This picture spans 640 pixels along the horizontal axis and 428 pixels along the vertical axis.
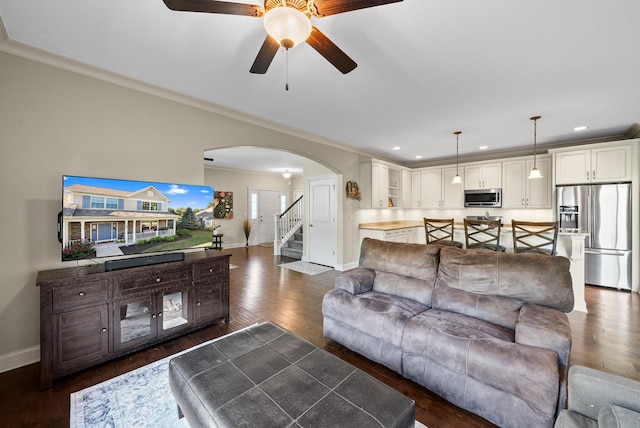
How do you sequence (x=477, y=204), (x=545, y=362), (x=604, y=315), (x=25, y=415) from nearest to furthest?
(x=545, y=362), (x=25, y=415), (x=604, y=315), (x=477, y=204)

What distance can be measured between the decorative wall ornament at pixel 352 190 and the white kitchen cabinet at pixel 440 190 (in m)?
2.29

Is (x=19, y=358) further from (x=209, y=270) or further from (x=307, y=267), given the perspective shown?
(x=307, y=267)

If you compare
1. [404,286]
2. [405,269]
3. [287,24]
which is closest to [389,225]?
[405,269]

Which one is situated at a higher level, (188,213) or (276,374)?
(188,213)

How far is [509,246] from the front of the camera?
4.07 meters

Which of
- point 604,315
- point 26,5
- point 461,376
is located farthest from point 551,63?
point 26,5

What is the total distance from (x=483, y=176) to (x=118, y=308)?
703cm

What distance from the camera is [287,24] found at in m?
1.36

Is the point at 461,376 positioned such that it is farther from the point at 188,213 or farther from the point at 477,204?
the point at 477,204

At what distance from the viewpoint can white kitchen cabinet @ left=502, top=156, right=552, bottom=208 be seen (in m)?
5.29

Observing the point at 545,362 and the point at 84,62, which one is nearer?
the point at 545,362

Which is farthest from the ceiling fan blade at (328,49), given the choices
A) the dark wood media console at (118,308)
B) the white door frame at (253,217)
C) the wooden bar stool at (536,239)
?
the white door frame at (253,217)

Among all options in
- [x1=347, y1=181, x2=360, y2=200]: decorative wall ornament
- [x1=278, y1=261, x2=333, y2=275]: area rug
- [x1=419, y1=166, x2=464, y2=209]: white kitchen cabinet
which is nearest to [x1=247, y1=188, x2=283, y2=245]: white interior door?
[x1=278, y1=261, x2=333, y2=275]: area rug

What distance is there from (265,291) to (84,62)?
3548mm
